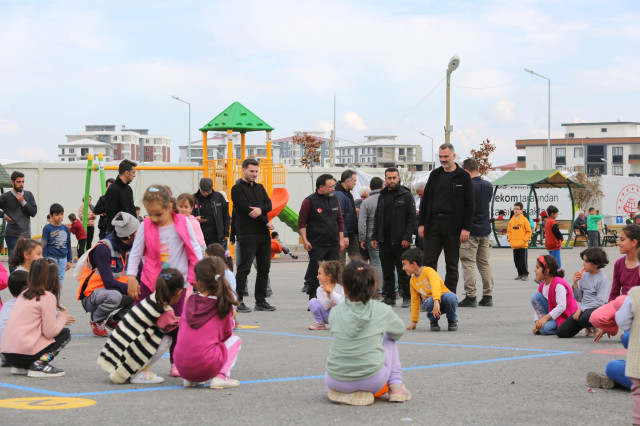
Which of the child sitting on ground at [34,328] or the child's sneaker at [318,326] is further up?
the child sitting on ground at [34,328]

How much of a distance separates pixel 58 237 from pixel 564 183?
80.1ft

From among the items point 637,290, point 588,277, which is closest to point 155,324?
point 637,290

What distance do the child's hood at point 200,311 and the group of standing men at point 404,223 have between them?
6.03 meters

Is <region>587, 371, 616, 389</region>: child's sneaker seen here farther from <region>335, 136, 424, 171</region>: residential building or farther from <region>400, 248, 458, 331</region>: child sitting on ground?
<region>335, 136, 424, 171</region>: residential building

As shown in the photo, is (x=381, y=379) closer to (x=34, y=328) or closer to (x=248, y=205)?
(x=34, y=328)

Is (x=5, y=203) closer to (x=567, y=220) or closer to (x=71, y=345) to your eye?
(x=71, y=345)

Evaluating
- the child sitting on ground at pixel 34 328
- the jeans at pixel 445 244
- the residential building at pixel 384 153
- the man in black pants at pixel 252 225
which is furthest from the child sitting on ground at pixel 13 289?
the residential building at pixel 384 153

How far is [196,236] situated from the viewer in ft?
28.5

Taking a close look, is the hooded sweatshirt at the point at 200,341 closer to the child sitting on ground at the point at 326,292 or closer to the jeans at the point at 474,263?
the child sitting on ground at the point at 326,292

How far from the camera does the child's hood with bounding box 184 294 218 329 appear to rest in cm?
688

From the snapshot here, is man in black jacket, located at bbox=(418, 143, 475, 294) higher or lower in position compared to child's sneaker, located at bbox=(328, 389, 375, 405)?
higher

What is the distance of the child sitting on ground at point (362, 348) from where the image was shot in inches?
248

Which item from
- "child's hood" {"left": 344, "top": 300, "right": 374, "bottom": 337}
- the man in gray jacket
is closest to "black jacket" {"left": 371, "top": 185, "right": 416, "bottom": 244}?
the man in gray jacket

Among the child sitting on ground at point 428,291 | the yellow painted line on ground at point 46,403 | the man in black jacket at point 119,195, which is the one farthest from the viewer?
the man in black jacket at point 119,195
